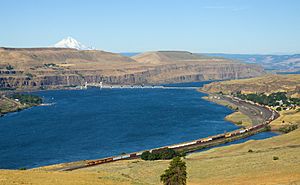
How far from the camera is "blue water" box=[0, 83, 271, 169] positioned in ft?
234


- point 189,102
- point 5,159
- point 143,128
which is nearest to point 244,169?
point 5,159

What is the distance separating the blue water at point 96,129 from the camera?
71188 mm

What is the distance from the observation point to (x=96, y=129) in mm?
93500

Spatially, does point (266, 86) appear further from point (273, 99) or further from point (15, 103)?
point (15, 103)

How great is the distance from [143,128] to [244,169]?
178 ft

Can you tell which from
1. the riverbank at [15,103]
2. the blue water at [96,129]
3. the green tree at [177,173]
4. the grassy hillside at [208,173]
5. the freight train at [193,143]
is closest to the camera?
the green tree at [177,173]

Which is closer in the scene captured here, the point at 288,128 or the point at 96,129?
→ the point at 288,128

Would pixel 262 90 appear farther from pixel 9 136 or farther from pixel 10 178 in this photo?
pixel 10 178

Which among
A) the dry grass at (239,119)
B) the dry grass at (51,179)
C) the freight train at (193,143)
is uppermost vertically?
the dry grass at (51,179)

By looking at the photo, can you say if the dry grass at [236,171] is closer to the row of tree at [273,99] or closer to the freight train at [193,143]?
the freight train at [193,143]

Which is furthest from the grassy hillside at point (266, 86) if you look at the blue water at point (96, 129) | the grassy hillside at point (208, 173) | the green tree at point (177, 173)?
the green tree at point (177, 173)

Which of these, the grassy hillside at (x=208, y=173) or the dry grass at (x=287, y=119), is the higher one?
the grassy hillside at (x=208, y=173)

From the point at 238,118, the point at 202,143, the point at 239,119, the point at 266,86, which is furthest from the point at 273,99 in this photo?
the point at 202,143

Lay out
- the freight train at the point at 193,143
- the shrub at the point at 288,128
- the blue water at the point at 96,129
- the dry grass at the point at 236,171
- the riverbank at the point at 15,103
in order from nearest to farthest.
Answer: the dry grass at the point at 236,171, the freight train at the point at 193,143, the blue water at the point at 96,129, the shrub at the point at 288,128, the riverbank at the point at 15,103
